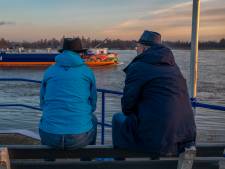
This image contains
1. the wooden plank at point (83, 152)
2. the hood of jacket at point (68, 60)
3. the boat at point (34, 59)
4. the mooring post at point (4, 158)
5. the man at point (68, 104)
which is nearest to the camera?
the mooring post at point (4, 158)

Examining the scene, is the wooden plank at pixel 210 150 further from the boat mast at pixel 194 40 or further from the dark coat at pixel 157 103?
the boat mast at pixel 194 40

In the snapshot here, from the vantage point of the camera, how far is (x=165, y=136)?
3.28 metres

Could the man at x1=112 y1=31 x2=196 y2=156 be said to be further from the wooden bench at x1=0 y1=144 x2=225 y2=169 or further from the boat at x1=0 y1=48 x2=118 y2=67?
the boat at x1=0 y1=48 x2=118 y2=67

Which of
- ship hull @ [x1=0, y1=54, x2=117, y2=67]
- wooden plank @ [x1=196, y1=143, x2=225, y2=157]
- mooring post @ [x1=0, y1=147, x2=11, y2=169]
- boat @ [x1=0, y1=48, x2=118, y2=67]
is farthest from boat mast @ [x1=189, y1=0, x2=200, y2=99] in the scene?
ship hull @ [x1=0, y1=54, x2=117, y2=67]

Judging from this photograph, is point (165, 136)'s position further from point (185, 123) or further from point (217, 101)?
point (217, 101)

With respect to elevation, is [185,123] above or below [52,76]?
below

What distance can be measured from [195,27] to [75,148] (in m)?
2.62

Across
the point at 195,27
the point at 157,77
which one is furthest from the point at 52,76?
the point at 195,27

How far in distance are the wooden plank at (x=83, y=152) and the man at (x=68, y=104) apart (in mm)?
246

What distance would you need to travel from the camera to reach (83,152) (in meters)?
3.46

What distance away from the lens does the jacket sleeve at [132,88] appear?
333cm

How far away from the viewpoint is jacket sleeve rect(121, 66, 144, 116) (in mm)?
3330

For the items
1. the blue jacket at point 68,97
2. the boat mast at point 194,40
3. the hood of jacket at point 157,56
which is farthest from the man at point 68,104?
the boat mast at point 194,40

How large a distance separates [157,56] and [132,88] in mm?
283
